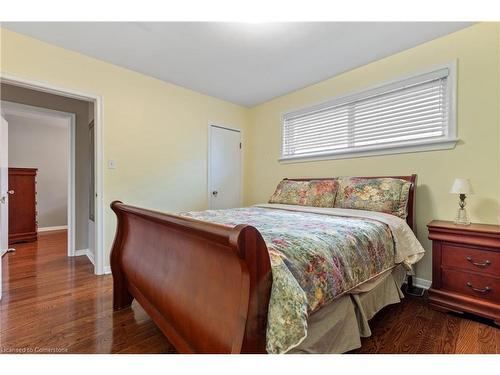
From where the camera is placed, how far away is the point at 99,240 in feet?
8.80

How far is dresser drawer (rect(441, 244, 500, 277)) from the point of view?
1.71 m

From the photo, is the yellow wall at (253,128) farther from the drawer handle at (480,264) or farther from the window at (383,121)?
the drawer handle at (480,264)

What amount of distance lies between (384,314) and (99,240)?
110 inches

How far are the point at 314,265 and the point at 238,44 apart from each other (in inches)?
83.8

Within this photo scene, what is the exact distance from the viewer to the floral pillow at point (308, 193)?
261 centimetres

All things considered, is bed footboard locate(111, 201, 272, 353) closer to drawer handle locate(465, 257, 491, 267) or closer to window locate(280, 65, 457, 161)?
drawer handle locate(465, 257, 491, 267)

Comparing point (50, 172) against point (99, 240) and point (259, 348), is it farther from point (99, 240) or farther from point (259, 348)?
point (259, 348)

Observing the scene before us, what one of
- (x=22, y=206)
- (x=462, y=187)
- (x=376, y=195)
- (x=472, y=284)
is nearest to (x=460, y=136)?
(x=462, y=187)

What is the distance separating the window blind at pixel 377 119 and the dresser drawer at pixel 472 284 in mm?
1181

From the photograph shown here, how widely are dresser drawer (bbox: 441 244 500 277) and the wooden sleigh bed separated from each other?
1.75 metres

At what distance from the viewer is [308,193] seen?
2.77 m

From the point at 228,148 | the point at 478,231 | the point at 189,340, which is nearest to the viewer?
the point at 189,340

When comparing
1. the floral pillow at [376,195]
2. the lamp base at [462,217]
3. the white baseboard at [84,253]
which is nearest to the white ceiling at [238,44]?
the floral pillow at [376,195]

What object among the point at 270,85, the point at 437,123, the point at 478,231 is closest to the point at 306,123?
the point at 270,85
